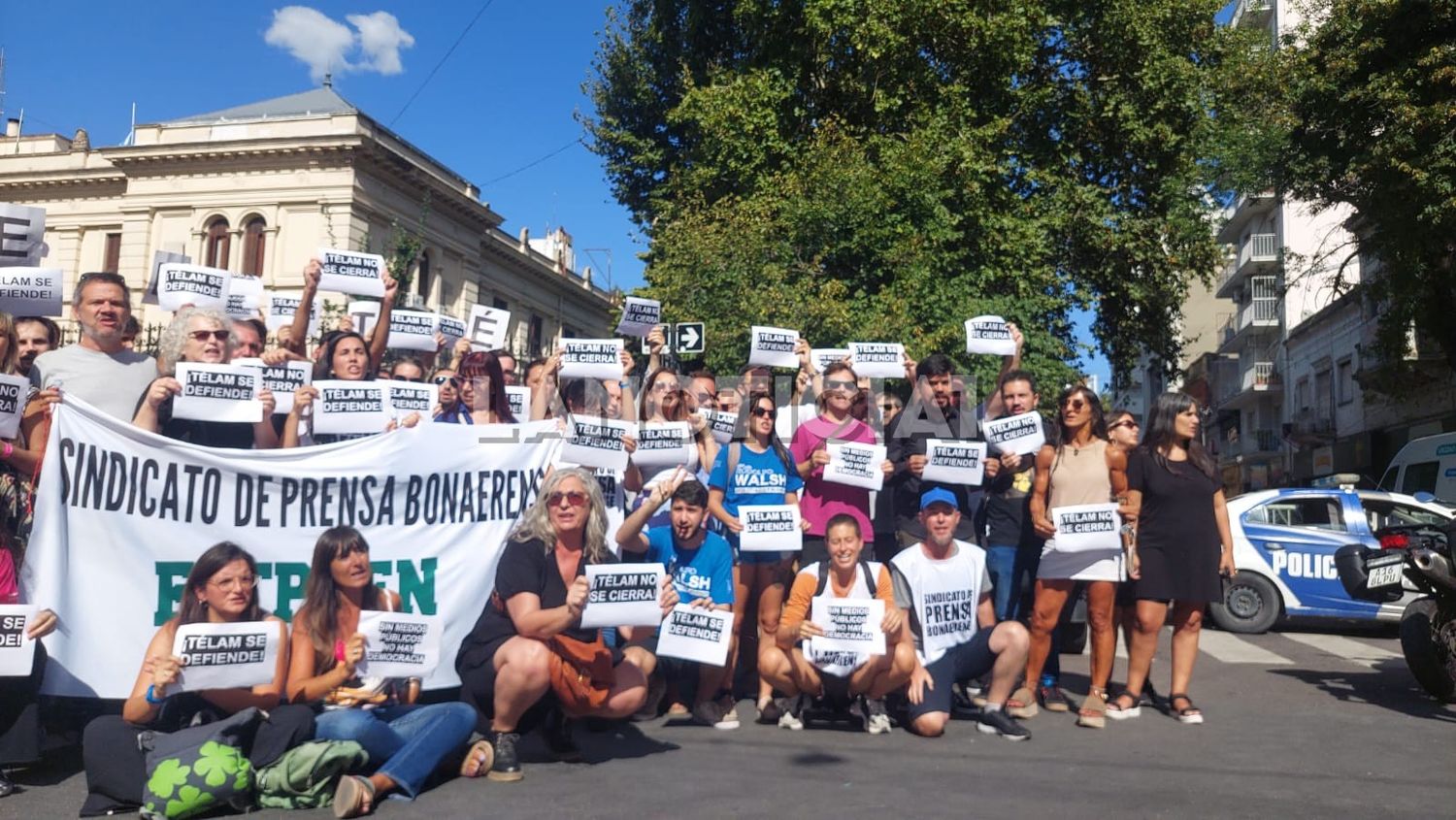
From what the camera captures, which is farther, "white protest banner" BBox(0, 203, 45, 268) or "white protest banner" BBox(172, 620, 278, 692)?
"white protest banner" BBox(0, 203, 45, 268)

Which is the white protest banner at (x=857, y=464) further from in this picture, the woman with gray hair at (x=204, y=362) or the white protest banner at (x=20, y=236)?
the white protest banner at (x=20, y=236)

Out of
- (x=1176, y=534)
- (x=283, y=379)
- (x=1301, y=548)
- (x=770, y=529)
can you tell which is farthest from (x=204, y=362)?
(x=1301, y=548)

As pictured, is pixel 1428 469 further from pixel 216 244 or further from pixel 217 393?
pixel 216 244

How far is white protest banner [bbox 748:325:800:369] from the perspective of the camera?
8.12 m

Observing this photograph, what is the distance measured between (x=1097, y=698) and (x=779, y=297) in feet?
33.2

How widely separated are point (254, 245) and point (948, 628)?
1401 inches

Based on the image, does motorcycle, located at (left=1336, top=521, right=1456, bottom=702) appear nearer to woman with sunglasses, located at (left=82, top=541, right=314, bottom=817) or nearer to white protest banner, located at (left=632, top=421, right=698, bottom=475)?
white protest banner, located at (left=632, top=421, right=698, bottom=475)

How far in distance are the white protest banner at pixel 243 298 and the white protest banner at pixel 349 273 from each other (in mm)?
548

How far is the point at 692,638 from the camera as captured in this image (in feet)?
19.2

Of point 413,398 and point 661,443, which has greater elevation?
point 413,398

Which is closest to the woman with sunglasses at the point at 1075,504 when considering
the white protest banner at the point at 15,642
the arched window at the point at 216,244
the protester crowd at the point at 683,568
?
the protester crowd at the point at 683,568

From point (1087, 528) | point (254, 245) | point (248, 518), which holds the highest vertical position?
point (254, 245)

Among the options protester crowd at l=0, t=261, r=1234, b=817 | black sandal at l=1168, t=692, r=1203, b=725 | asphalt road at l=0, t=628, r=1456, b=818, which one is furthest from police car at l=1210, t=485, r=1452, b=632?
black sandal at l=1168, t=692, r=1203, b=725

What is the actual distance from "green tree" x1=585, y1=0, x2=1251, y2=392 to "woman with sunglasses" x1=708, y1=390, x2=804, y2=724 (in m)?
9.05
